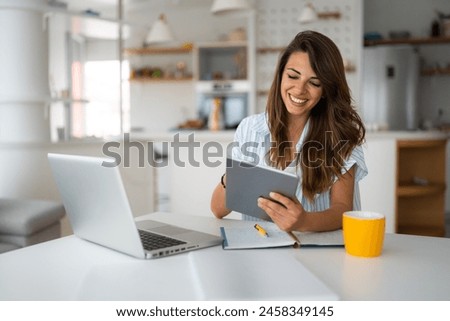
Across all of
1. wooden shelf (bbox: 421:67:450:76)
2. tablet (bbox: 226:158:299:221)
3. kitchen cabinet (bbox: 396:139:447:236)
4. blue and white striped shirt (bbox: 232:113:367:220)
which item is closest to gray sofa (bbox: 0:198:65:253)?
blue and white striped shirt (bbox: 232:113:367:220)

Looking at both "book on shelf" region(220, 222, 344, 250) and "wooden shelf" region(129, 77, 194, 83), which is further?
"wooden shelf" region(129, 77, 194, 83)

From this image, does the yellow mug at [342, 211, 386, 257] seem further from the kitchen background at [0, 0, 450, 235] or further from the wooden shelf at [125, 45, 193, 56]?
the wooden shelf at [125, 45, 193, 56]

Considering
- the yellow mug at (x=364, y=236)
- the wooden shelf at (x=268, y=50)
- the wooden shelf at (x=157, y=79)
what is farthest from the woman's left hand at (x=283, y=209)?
the wooden shelf at (x=157, y=79)

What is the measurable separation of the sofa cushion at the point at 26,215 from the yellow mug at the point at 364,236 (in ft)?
A: 5.82

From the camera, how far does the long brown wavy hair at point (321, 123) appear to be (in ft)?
4.95

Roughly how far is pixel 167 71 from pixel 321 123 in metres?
6.06

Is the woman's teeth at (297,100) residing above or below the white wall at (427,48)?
below

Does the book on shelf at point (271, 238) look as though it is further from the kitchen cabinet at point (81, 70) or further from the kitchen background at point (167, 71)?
the kitchen cabinet at point (81, 70)

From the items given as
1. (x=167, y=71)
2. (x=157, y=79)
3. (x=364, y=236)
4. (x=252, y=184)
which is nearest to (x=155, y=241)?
(x=252, y=184)

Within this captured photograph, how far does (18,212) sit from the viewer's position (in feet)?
8.21

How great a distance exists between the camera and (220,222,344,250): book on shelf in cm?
115

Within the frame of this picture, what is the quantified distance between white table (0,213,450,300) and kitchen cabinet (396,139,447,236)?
2.67m

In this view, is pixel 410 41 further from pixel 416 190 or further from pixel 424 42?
pixel 416 190
